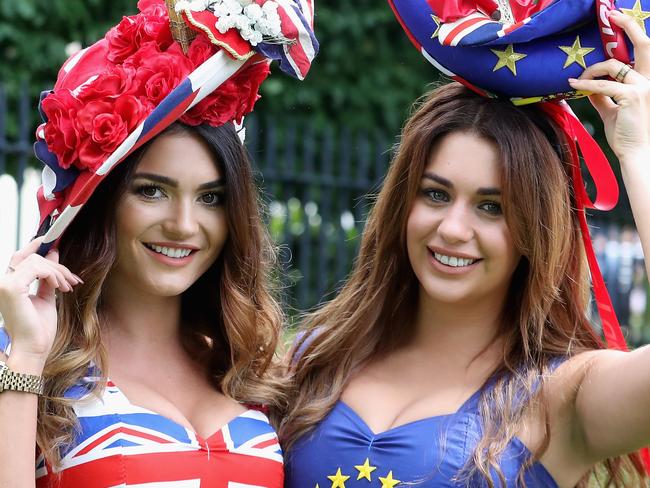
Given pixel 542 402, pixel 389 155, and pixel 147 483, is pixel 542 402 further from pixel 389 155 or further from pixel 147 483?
pixel 389 155

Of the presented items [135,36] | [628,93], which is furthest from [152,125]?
[628,93]

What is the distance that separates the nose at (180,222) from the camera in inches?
145

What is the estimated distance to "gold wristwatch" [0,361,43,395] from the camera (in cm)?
331

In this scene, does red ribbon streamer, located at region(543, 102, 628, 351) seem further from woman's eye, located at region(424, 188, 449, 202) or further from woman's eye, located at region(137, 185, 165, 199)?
woman's eye, located at region(137, 185, 165, 199)

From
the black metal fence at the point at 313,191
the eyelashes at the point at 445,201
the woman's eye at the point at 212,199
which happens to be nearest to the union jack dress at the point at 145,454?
the woman's eye at the point at 212,199

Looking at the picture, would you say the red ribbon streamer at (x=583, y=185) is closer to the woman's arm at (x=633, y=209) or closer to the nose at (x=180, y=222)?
the woman's arm at (x=633, y=209)

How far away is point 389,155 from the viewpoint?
8789 millimetres

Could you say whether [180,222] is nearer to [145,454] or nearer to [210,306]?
[210,306]

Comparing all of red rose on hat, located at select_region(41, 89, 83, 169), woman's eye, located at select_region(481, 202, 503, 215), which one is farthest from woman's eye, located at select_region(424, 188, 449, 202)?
red rose on hat, located at select_region(41, 89, 83, 169)

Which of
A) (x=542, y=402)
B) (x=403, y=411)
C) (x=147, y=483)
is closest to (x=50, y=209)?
(x=147, y=483)

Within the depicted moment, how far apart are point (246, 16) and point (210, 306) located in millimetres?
1031

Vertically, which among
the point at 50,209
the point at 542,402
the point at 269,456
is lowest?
the point at 269,456

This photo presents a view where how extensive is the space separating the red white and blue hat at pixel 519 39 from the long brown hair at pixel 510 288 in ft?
0.47

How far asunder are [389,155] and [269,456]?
525 cm
